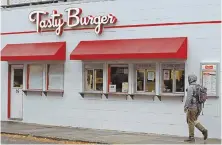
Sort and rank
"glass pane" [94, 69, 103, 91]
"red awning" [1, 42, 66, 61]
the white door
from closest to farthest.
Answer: "glass pane" [94, 69, 103, 91] → "red awning" [1, 42, 66, 61] → the white door

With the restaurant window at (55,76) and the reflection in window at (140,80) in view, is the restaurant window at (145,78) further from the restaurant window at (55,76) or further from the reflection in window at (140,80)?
the restaurant window at (55,76)

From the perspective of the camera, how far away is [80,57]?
17.7m

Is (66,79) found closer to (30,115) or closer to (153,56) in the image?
(30,115)

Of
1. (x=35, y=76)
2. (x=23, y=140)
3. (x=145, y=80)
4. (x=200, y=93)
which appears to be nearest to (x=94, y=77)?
(x=145, y=80)

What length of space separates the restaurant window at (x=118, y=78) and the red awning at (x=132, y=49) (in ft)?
2.56

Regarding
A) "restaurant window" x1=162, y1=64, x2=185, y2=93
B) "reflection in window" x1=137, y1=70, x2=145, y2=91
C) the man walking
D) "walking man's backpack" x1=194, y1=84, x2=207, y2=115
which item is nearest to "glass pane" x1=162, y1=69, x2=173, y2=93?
"restaurant window" x1=162, y1=64, x2=185, y2=93

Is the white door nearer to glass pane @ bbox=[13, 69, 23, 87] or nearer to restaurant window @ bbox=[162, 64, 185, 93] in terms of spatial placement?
glass pane @ bbox=[13, 69, 23, 87]

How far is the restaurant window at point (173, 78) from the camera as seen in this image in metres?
16.2

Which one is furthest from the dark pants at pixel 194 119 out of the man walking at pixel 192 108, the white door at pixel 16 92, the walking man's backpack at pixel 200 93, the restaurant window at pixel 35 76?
the white door at pixel 16 92

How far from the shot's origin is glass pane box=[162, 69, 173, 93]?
16.4 metres

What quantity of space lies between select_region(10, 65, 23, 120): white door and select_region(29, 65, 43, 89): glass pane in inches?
24.0

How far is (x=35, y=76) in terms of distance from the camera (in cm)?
2005

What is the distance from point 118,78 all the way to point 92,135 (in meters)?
2.45

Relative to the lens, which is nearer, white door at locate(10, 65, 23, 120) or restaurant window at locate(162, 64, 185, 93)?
restaurant window at locate(162, 64, 185, 93)
